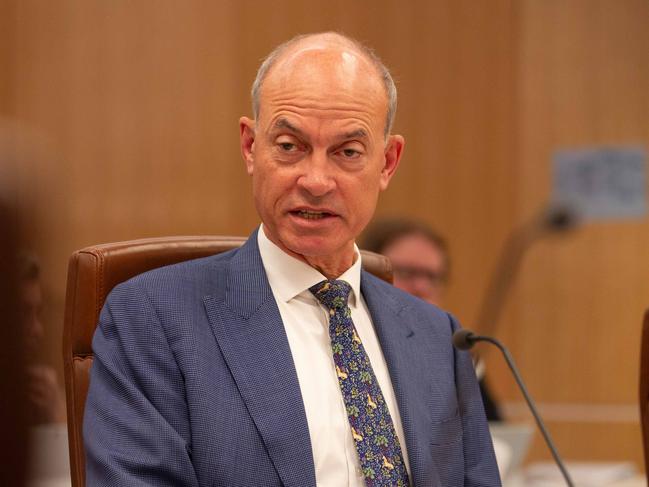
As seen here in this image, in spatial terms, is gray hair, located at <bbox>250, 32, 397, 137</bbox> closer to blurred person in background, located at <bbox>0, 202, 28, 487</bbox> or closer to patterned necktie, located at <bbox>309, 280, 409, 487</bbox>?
patterned necktie, located at <bbox>309, 280, 409, 487</bbox>

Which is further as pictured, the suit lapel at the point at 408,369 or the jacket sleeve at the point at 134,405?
the suit lapel at the point at 408,369

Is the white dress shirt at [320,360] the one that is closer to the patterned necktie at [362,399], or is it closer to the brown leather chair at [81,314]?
the patterned necktie at [362,399]

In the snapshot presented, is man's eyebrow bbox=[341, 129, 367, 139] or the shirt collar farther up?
man's eyebrow bbox=[341, 129, 367, 139]

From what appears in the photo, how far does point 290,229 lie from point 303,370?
0.26m

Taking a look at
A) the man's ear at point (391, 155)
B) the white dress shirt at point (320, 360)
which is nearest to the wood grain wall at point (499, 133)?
the man's ear at point (391, 155)

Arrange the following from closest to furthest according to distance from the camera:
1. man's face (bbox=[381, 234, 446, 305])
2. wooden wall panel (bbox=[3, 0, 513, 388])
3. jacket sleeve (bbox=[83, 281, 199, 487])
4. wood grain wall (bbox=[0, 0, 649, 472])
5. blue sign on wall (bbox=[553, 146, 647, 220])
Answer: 1. jacket sleeve (bbox=[83, 281, 199, 487])
2. man's face (bbox=[381, 234, 446, 305])
3. wooden wall panel (bbox=[3, 0, 513, 388])
4. wood grain wall (bbox=[0, 0, 649, 472])
5. blue sign on wall (bbox=[553, 146, 647, 220])

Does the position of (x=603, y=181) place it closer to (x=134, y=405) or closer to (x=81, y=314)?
(x=81, y=314)

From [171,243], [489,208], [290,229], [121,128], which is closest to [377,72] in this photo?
[290,229]

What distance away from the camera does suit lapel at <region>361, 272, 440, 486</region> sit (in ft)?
6.18

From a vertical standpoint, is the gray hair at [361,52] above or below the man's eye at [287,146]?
above

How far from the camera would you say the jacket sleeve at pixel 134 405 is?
1618mm

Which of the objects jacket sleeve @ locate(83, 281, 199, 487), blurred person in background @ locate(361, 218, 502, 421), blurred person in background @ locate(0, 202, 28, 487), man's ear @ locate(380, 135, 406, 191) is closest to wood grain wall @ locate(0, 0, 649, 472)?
blurred person in background @ locate(361, 218, 502, 421)

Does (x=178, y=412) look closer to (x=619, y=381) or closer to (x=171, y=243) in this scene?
(x=171, y=243)

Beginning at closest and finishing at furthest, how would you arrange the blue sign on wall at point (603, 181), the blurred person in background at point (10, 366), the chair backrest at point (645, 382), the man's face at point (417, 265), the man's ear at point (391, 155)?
the blurred person in background at point (10, 366), the man's ear at point (391, 155), the chair backrest at point (645, 382), the man's face at point (417, 265), the blue sign on wall at point (603, 181)
